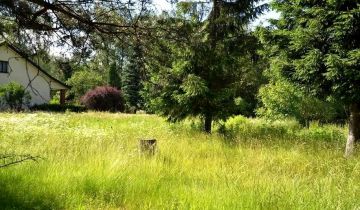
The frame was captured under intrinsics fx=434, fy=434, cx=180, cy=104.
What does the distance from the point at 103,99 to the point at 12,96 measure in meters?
10.3

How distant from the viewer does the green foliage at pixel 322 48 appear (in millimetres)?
9328

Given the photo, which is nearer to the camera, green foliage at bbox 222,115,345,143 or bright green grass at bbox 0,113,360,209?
bright green grass at bbox 0,113,360,209

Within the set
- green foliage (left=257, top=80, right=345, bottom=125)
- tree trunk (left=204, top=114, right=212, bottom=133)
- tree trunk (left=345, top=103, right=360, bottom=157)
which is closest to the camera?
tree trunk (left=345, top=103, right=360, bottom=157)

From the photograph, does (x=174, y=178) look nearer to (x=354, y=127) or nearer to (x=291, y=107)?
(x=354, y=127)

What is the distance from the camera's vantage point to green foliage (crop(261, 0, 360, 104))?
9.33 metres

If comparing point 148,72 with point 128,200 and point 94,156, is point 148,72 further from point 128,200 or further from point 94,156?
point 94,156

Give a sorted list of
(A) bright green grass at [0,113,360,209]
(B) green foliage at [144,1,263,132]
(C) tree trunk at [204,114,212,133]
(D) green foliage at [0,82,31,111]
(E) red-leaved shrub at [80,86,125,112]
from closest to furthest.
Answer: (A) bright green grass at [0,113,360,209] < (B) green foliage at [144,1,263,132] < (C) tree trunk at [204,114,212,133] < (D) green foliage at [0,82,31,111] < (E) red-leaved shrub at [80,86,125,112]

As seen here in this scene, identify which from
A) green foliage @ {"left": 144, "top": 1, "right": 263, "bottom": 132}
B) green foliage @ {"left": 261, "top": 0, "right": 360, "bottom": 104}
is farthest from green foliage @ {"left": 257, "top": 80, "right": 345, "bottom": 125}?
green foliage @ {"left": 261, "top": 0, "right": 360, "bottom": 104}

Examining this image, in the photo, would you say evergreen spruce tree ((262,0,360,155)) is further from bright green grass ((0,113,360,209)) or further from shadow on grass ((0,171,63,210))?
shadow on grass ((0,171,63,210))

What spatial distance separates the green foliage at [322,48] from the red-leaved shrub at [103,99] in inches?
1253

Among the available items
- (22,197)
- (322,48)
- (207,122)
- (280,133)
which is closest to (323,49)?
(322,48)

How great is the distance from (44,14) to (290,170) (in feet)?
17.7

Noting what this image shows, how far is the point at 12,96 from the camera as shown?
32.7m

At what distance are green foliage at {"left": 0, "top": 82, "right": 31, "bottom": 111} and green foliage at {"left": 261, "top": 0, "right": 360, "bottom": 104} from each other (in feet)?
84.0
